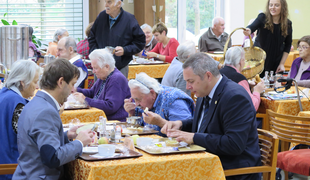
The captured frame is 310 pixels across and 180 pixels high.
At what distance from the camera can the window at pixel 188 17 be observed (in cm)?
998

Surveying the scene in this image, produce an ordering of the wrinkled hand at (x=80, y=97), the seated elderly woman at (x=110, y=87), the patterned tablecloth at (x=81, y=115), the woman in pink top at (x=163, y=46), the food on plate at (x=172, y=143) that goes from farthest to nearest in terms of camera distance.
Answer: the woman in pink top at (x=163, y=46) → the seated elderly woman at (x=110, y=87) → the wrinkled hand at (x=80, y=97) → the patterned tablecloth at (x=81, y=115) → the food on plate at (x=172, y=143)

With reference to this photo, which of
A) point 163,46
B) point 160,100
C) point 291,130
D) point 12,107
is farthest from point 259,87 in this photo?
point 163,46

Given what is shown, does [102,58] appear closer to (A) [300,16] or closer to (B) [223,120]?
(B) [223,120]

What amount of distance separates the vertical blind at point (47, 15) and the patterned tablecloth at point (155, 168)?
260 inches

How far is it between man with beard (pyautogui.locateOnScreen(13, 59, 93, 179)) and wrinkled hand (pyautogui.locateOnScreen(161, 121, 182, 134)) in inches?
20.3

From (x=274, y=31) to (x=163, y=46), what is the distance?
227 cm

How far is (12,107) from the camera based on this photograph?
2418mm

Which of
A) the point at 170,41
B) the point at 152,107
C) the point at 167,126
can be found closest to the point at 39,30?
the point at 170,41

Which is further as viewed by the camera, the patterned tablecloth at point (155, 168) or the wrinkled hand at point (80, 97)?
Answer: the wrinkled hand at point (80, 97)

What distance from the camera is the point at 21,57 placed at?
3.51 metres

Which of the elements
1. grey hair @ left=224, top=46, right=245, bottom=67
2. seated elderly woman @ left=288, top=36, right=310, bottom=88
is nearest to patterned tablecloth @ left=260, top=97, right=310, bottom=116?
grey hair @ left=224, top=46, right=245, bottom=67

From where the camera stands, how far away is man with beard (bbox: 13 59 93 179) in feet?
6.11

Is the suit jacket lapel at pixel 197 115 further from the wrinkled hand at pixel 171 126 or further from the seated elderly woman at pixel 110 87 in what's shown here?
the seated elderly woman at pixel 110 87

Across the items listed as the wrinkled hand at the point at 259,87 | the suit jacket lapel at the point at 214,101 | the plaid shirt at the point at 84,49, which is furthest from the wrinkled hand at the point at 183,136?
the plaid shirt at the point at 84,49
